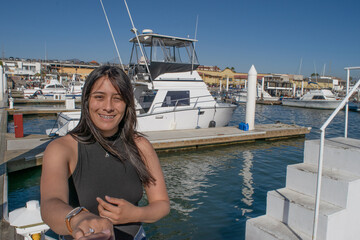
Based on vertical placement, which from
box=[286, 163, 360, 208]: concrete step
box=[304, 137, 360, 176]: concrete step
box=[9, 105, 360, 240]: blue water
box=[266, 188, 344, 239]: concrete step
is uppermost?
box=[304, 137, 360, 176]: concrete step

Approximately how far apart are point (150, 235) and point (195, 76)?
9865mm

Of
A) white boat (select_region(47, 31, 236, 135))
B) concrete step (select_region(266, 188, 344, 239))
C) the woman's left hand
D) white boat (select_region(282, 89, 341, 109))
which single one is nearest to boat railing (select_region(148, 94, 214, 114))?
white boat (select_region(47, 31, 236, 135))

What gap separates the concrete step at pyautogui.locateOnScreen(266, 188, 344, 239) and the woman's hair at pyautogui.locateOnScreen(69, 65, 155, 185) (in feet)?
5.86

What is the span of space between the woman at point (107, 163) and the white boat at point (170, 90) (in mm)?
10168

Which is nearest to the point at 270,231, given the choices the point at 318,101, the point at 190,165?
the point at 190,165

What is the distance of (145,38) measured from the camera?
42.3 feet

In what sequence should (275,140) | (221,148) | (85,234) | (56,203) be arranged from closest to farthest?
(85,234), (56,203), (221,148), (275,140)

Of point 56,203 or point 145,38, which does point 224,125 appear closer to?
point 145,38

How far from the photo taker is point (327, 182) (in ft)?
8.43

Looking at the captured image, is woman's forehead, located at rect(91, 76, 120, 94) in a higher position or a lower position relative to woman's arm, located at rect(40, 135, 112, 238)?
higher

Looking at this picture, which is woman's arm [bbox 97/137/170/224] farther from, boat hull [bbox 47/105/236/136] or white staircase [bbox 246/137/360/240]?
boat hull [bbox 47/105/236/136]

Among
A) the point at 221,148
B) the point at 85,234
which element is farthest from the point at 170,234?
the point at 221,148

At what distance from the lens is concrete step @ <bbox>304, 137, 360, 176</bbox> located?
2594 millimetres

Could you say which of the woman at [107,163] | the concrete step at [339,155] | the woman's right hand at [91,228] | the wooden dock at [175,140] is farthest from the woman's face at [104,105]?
the wooden dock at [175,140]
